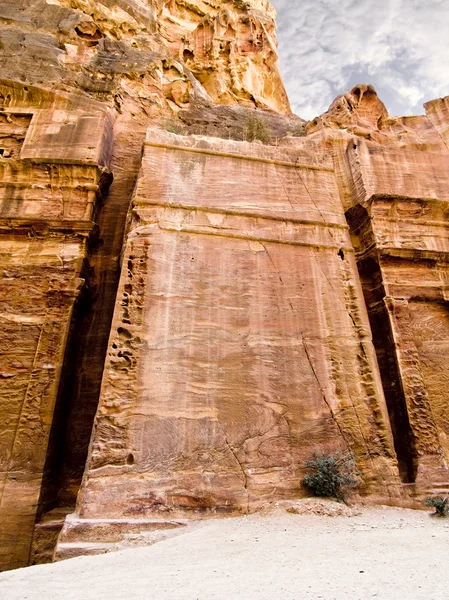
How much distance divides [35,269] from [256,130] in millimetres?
5811

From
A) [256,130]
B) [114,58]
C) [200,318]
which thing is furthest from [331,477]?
[114,58]

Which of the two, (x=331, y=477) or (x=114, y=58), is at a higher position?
(x=114, y=58)

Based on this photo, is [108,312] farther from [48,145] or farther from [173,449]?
[48,145]

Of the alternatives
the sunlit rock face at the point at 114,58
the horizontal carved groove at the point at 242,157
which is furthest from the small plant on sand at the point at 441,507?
the sunlit rock face at the point at 114,58

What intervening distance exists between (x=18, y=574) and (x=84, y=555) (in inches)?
22.4

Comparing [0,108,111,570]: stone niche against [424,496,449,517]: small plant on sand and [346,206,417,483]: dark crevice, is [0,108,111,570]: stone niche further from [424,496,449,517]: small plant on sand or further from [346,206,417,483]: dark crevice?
[346,206,417,483]: dark crevice

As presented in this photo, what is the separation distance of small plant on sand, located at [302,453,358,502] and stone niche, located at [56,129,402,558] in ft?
0.45

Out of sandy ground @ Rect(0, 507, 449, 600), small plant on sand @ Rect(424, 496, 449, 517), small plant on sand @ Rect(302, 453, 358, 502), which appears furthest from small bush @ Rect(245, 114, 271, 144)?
sandy ground @ Rect(0, 507, 449, 600)

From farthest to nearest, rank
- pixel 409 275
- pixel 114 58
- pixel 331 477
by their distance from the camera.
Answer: pixel 114 58
pixel 409 275
pixel 331 477

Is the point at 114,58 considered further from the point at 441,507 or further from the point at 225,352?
the point at 441,507

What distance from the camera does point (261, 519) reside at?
356cm

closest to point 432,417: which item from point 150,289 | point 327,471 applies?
point 327,471

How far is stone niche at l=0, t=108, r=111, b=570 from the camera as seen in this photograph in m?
4.40

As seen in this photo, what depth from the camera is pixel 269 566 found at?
7.95 ft
